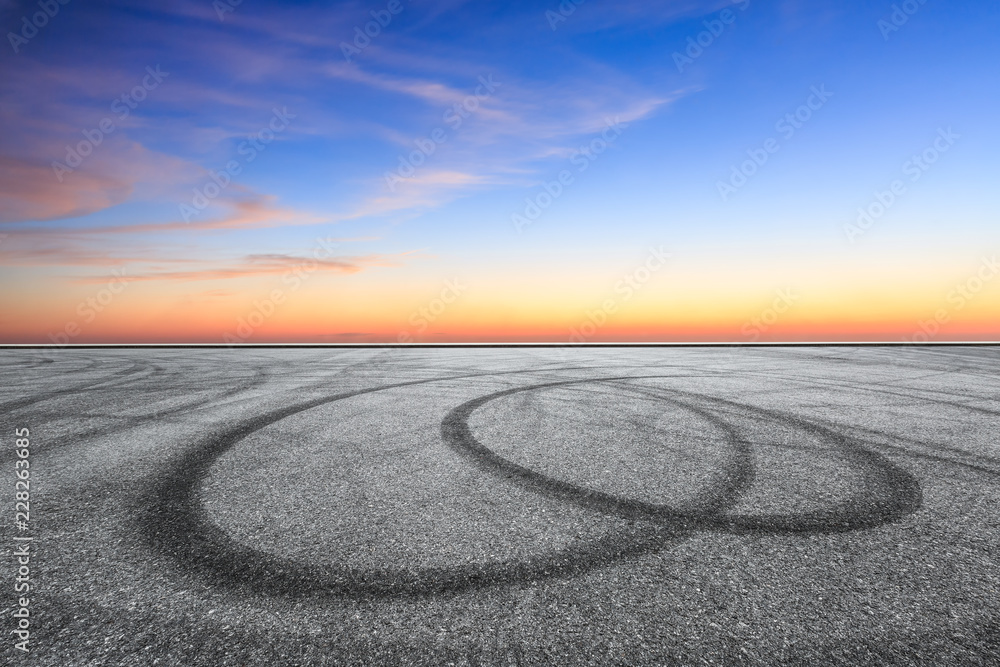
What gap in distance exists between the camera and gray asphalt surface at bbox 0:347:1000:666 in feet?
7.19

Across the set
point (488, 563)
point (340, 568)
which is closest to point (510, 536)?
point (488, 563)

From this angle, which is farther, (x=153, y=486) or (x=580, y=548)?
(x=153, y=486)

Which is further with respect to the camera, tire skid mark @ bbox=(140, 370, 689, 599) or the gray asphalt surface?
tire skid mark @ bbox=(140, 370, 689, 599)

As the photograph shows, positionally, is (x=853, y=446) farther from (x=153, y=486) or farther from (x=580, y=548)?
(x=153, y=486)

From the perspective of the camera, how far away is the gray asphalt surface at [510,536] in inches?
86.3

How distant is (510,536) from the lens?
311cm

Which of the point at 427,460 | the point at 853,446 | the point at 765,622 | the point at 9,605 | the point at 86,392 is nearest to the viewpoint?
the point at 765,622

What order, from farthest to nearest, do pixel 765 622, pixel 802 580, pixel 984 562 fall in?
pixel 984 562 < pixel 802 580 < pixel 765 622

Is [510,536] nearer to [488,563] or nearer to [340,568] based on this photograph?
[488,563]

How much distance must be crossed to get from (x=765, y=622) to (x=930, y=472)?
3114mm

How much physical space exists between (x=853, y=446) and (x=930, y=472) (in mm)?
832

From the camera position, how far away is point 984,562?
2795 mm

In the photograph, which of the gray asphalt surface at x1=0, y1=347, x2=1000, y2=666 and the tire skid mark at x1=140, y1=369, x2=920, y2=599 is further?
the tire skid mark at x1=140, y1=369, x2=920, y2=599

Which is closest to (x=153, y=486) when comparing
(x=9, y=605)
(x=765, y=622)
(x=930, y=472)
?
(x=9, y=605)
